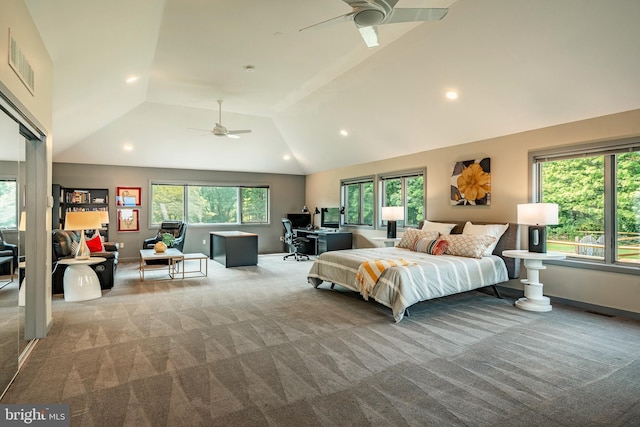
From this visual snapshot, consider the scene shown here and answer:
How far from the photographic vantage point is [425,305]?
4520 millimetres

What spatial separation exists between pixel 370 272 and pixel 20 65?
3661 mm

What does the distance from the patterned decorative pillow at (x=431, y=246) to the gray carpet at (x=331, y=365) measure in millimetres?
825

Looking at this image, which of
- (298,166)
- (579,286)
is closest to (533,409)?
(579,286)

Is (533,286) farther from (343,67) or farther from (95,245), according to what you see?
(95,245)

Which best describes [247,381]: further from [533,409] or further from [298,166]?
[298,166]

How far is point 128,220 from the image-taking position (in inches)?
346

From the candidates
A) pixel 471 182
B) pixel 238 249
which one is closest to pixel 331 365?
pixel 471 182

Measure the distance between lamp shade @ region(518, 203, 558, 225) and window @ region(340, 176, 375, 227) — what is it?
3.94 m

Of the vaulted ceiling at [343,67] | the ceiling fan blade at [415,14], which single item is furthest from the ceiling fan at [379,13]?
the vaulted ceiling at [343,67]

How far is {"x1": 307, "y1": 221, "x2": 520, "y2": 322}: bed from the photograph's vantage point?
12.9 feet

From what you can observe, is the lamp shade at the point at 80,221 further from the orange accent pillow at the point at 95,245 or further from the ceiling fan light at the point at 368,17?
the ceiling fan light at the point at 368,17

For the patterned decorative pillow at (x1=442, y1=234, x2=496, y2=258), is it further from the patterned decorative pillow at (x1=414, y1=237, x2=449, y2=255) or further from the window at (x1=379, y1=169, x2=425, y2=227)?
the window at (x1=379, y1=169, x2=425, y2=227)

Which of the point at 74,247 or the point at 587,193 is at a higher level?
the point at 587,193

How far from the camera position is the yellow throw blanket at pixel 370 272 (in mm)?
4168
